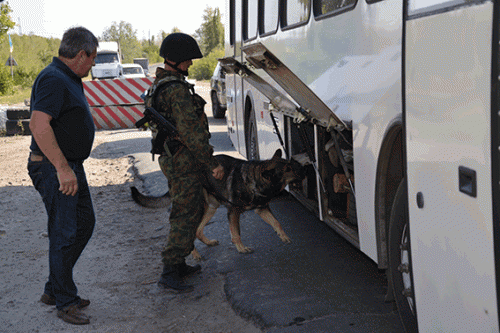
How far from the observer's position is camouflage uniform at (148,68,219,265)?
4.10 m

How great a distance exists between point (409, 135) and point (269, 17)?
157 inches

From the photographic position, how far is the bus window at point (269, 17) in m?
5.82

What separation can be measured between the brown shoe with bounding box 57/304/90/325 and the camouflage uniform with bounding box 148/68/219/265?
0.77 meters

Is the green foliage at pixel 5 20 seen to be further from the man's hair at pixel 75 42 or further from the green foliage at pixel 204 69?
the green foliage at pixel 204 69

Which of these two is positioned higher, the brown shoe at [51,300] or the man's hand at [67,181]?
the man's hand at [67,181]

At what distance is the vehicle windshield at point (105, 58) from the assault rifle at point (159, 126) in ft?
96.2

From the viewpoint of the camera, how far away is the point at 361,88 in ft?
10.9

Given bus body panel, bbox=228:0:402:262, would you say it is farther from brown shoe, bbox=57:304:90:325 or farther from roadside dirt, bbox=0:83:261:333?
brown shoe, bbox=57:304:90:325

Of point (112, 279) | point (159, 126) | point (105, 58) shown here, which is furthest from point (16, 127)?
point (105, 58)

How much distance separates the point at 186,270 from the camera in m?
4.54

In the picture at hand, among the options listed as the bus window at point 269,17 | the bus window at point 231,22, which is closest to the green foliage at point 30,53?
the bus window at point 231,22

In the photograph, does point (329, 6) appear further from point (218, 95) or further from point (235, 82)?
point (218, 95)

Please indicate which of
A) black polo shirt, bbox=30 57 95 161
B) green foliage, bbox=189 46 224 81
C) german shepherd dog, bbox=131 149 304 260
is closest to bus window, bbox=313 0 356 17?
german shepherd dog, bbox=131 149 304 260

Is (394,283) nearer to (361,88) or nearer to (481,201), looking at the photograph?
(361,88)
